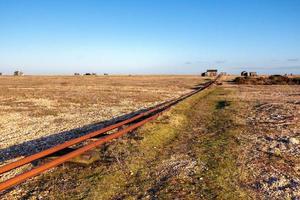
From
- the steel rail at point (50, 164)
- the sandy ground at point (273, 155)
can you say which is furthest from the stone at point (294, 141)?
the steel rail at point (50, 164)

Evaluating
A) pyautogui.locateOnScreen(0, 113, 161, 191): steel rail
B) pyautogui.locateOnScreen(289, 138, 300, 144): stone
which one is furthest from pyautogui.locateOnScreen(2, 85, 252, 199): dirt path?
pyautogui.locateOnScreen(289, 138, 300, 144): stone

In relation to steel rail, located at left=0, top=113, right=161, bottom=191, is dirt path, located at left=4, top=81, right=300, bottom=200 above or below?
below

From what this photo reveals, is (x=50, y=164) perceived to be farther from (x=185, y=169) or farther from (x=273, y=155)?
(x=273, y=155)

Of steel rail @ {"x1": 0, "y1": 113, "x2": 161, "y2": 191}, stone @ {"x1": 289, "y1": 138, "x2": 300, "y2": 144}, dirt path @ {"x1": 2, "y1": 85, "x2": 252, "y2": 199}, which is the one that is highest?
steel rail @ {"x1": 0, "y1": 113, "x2": 161, "y2": 191}

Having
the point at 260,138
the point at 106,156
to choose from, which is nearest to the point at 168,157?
the point at 106,156

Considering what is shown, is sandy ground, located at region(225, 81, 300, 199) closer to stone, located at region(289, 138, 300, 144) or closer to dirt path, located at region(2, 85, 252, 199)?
stone, located at region(289, 138, 300, 144)

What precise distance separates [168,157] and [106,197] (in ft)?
9.08

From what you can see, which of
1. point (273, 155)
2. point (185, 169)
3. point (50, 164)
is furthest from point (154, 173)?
point (273, 155)

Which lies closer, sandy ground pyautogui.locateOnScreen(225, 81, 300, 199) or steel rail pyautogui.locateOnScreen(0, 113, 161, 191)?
steel rail pyautogui.locateOnScreen(0, 113, 161, 191)

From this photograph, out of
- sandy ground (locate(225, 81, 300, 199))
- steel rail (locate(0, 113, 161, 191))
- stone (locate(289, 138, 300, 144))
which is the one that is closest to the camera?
steel rail (locate(0, 113, 161, 191))

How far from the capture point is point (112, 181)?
638cm

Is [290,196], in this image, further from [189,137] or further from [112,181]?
[189,137]

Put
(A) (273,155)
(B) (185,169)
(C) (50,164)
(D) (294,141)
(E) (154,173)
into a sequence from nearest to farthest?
(C) (50,164) < (E) (154,173) < (B) (185,169) < (A) (273,155) < (D) (294,141)

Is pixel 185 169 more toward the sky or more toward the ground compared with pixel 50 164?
more toward the ground
